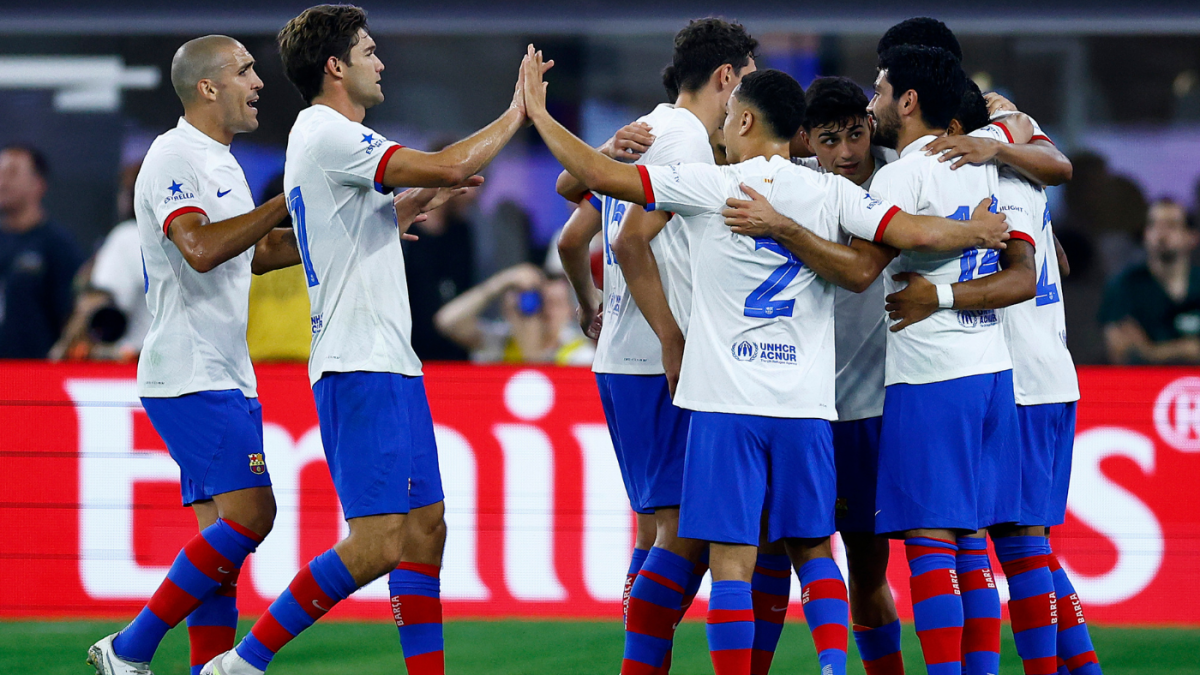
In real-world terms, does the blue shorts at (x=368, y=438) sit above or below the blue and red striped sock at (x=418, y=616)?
above

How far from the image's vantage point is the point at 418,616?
13.3 feet

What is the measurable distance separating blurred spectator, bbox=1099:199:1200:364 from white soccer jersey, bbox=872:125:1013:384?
15.9 feet

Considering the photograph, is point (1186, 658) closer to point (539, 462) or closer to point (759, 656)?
point (759, 656)

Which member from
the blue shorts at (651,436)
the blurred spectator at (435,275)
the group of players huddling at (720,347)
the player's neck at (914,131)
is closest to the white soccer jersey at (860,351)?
the group of players huddling at (720,347)

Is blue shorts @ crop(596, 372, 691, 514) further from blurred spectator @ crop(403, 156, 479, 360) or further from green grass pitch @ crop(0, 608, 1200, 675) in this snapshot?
blurred spectator @ crop(403, 156, 479, 360)

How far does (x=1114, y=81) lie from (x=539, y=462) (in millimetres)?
5372

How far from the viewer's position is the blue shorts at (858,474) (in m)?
4.38

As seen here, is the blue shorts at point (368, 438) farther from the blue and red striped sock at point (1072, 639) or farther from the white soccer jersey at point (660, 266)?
the blue and red striped sock at point (1072, 639)

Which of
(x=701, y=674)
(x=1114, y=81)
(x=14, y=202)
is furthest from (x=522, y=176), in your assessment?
(x=701, y=674)

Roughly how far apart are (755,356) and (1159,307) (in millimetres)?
5528

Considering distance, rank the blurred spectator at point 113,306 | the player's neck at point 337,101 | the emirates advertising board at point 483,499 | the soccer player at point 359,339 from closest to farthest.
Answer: the soccer player at point 359,339, the player's neck at point 337,101, the emirates advertising board at point 483,499, the blurred spectator at point 113,306

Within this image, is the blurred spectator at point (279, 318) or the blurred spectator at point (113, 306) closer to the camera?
the blurred spectator at point (279, 318)

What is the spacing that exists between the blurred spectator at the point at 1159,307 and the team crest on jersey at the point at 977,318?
4.76m

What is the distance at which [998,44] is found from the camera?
9141mm
